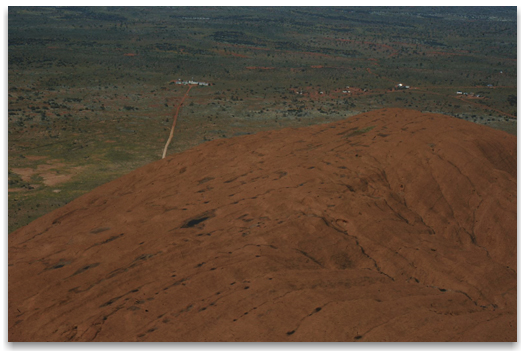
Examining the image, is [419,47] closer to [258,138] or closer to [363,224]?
[258,138]

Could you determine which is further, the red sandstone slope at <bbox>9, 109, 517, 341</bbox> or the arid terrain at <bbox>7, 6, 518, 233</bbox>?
the arid terrain at <bbox>7, 6, 518, 233</bbox>

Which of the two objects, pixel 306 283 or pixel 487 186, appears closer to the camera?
pixel 306 283

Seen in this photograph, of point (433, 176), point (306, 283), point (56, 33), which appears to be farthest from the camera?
point (56, 33)

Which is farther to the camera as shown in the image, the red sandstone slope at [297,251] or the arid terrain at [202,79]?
the arid terrain at [202,79]

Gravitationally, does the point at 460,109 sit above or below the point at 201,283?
below

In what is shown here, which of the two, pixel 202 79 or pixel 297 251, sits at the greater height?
pixel 297 251

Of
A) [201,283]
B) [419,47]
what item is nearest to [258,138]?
[201,283]

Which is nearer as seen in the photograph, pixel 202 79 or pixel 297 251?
pixel 297 251

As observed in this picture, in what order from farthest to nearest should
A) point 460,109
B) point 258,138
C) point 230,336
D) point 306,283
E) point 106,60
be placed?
1. point 106,60
2. point 460,109
3. point 258,138
4. point 306,283
5. point 230,336
